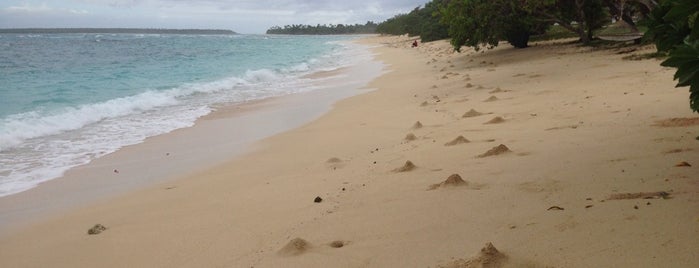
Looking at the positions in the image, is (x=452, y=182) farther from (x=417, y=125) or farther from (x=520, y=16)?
(x=520, y=16)

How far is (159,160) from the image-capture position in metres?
6.78

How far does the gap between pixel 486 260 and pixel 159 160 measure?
530 cm

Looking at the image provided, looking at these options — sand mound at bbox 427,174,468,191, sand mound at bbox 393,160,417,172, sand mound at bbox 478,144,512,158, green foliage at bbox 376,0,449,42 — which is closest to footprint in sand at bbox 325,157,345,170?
sand mound at bbox 393,160,417,172

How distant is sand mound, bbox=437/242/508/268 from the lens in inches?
92.0

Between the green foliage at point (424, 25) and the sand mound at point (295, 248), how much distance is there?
1613 centimetres

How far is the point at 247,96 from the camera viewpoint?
14.5 metres

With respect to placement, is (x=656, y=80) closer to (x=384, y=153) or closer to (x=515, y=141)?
(x=515, y=141)

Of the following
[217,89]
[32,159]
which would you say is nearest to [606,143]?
[32,159]

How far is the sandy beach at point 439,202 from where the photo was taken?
2.54 metres

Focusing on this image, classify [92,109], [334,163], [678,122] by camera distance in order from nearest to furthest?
1. [678,122]
2. [334,163]
3. [92,109]

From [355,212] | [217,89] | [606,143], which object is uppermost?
[606,143]

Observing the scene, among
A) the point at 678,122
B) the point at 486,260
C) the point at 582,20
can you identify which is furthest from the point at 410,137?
the point at 582,20

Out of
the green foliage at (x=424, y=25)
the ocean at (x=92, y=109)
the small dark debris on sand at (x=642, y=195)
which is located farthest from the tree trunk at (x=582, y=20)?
the small dark debris on sand at (x=642, y=195)

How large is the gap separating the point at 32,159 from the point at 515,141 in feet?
19.4
